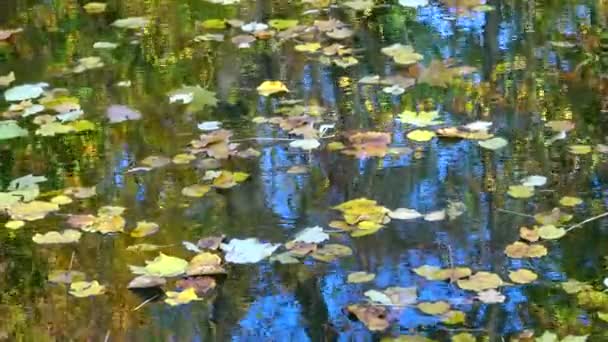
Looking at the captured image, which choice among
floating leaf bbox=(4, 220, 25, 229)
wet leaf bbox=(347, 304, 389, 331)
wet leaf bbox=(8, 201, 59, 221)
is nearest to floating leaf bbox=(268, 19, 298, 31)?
wet leaf bbox=(8, 201, 59, 221)

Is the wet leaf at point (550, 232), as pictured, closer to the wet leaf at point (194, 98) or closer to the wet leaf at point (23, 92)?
the wet leaf at point (194, 98)

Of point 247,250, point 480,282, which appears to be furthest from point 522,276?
point 247,250

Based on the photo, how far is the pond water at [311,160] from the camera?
253 centimetres

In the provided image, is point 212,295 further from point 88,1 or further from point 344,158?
point 88,1

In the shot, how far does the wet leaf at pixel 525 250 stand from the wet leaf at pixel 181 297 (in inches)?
31.1

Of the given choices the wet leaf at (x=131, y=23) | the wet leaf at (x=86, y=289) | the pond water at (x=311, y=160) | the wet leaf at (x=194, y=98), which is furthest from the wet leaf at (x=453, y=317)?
the wet leaf at (x=131, y=23)

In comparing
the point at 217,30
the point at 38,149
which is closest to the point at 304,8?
the point at 217,30

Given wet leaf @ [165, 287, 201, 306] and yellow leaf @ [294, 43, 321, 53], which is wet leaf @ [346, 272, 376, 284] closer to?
wet leaf @ [165, 287, 201, 306]

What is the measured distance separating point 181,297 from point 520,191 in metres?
1.01

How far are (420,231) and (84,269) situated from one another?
0.88 metres

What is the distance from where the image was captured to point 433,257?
270cm

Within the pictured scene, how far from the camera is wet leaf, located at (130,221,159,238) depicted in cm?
287

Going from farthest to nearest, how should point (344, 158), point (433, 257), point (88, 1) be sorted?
point (88, 1) < point (344, 158) < point (433, 257)

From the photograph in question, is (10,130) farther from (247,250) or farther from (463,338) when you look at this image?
(463,338)
